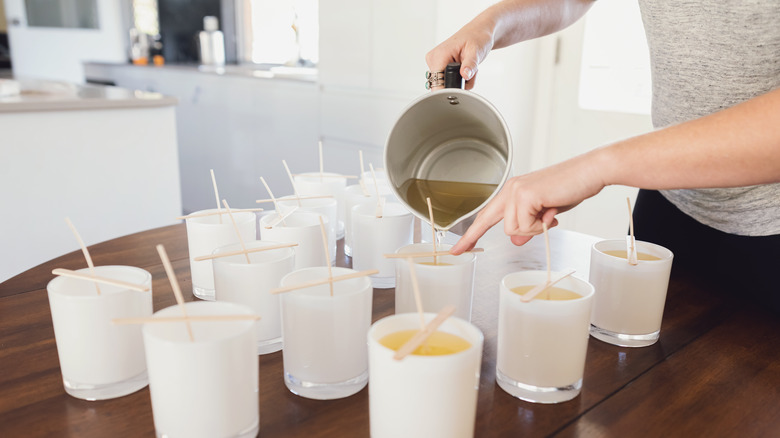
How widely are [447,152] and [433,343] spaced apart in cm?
59

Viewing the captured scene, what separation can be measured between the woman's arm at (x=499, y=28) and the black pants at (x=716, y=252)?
443 mm

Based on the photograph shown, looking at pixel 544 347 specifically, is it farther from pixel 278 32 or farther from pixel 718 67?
pixel 278 32

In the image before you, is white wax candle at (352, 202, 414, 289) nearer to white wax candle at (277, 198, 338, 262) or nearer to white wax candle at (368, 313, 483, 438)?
white wax candle at (277, 198, 338, 262)

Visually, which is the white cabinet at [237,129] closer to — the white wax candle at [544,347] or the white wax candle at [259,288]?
the white wax candle at [259,288]

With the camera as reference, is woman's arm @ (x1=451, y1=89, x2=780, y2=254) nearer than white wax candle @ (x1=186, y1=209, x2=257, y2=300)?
Yes

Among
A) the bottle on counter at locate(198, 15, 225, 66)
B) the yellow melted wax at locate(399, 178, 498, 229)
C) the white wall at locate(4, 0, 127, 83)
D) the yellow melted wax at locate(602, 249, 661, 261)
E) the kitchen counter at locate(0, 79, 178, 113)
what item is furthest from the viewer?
the white wall at locate(4, 0, 127, 83)

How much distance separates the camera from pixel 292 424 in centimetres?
70

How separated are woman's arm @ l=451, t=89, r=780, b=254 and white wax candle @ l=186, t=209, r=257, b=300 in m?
0.42

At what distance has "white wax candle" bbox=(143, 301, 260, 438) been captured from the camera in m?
0.62

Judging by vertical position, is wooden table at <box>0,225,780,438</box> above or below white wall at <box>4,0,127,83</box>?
below

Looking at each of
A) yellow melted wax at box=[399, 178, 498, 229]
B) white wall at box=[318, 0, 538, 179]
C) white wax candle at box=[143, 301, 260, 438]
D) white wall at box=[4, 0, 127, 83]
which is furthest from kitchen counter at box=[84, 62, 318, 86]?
white wax candle at box=[143, 301, 260, 438]

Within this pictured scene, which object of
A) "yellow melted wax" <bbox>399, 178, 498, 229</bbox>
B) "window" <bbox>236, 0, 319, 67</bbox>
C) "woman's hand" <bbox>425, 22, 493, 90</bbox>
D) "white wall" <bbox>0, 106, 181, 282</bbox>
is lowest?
"white wall" <bbox>0, 106, 181, 282</bbox>

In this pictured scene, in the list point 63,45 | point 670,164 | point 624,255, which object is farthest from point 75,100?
point 63,45

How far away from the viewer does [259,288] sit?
873 millimetres
